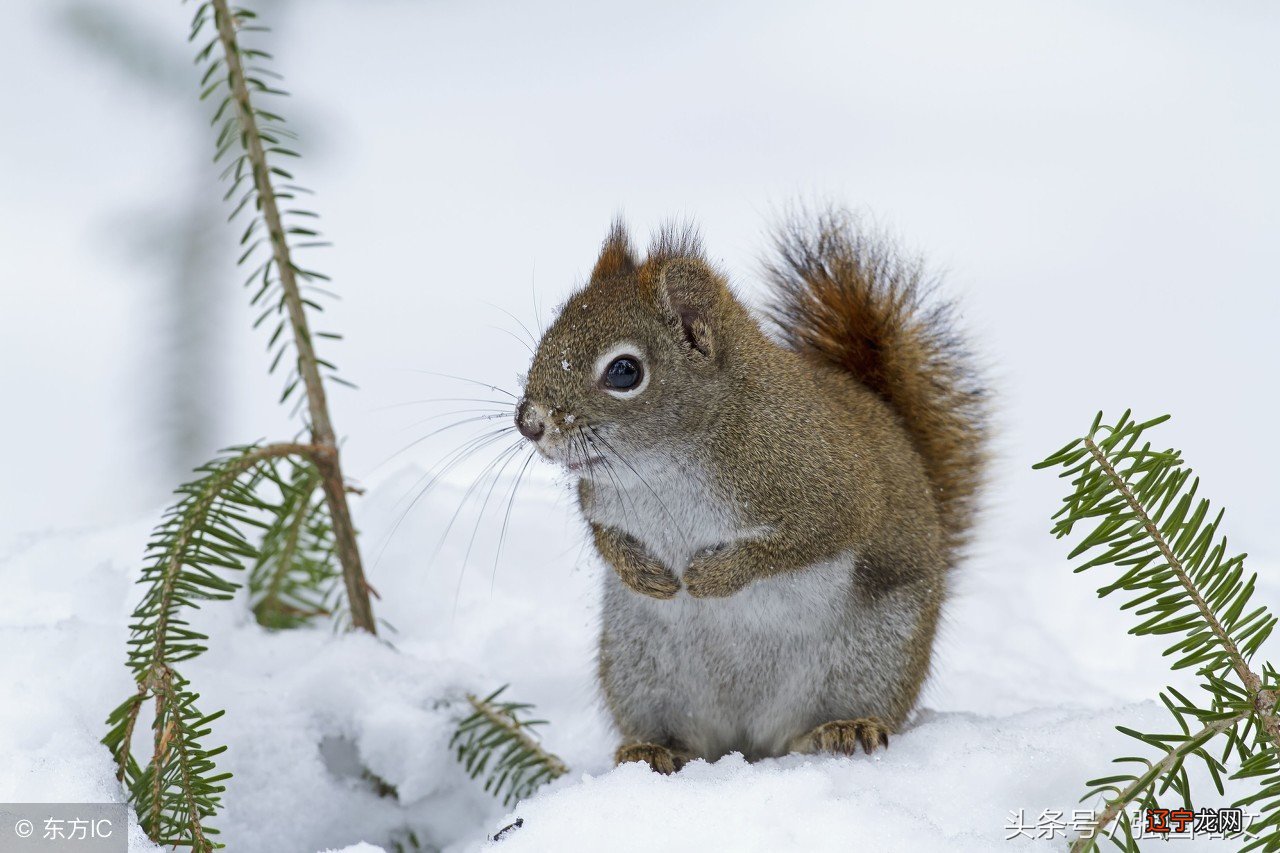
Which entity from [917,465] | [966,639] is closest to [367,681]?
[917,465]

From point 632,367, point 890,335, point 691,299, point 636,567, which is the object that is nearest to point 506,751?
point 636,567

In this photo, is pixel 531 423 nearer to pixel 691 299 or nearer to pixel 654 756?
pixel 691 299

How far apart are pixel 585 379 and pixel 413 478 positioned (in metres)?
0.91

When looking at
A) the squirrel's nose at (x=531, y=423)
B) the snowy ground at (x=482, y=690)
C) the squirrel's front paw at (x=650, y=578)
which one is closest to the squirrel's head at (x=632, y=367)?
the squirrel's nose at (x=531, y=423)

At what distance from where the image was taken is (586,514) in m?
1.49

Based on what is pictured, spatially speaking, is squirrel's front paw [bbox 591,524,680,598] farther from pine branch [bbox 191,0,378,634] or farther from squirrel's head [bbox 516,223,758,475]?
pine branch [bbox 191,0,378,634]

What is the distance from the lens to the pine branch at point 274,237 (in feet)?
4.36

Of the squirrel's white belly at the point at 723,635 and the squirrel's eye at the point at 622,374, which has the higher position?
the squirrel's eye at the point at 622,374

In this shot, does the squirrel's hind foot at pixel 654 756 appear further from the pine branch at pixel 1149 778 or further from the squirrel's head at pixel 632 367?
the pine branch at pixel 1149 778

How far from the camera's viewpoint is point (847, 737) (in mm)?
1353

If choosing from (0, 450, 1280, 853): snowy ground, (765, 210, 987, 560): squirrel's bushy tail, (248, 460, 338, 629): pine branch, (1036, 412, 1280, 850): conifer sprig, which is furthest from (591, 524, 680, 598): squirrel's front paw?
(1036, 412, 1280, 850): conifer sprig

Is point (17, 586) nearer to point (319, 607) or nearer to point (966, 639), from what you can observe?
point (319, 607)

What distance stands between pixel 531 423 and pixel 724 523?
0.83 ft

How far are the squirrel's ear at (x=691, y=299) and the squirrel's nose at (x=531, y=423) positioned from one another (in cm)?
22
